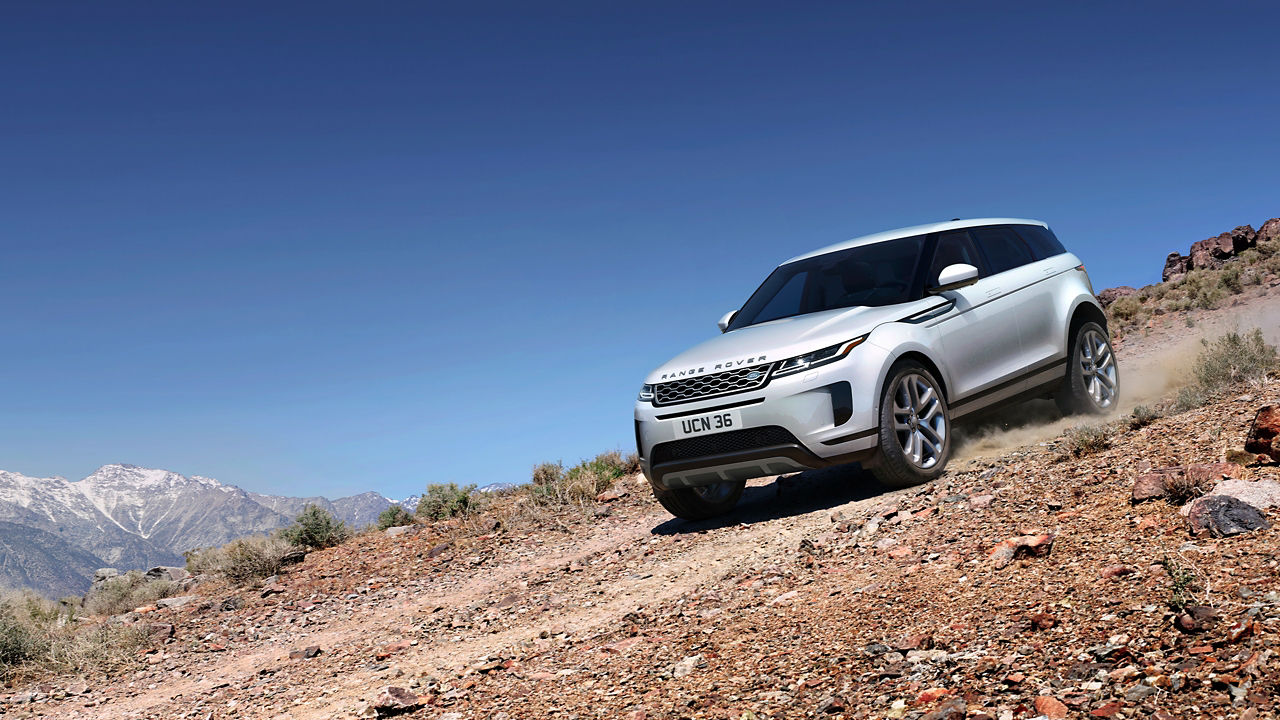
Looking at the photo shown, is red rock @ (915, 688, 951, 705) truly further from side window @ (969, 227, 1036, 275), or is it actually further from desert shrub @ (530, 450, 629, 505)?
desert shrub @ (530, 450, 629, 505)

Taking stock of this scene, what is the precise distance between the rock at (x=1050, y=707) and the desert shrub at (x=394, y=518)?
10.7 metres

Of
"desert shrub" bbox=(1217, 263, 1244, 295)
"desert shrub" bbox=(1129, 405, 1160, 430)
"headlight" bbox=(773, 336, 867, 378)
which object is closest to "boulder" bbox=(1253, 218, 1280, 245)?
"desert shrub" bbox=(1217, 263, 1244, 295)

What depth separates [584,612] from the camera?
575 centimetres

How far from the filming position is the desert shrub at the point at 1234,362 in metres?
7.68

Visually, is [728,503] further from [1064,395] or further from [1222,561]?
[1222,561]

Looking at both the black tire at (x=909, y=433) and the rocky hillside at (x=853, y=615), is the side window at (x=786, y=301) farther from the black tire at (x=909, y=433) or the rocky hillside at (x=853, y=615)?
the rocky hillside at (x=853, y=615)

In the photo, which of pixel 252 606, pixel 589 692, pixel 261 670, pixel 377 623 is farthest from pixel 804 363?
pixel 252 606

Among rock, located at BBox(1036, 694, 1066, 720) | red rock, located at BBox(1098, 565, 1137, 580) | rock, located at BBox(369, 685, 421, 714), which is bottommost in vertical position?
rock, located at BBox(369, 685, 421, 714)

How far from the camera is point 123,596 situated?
35.3 feet

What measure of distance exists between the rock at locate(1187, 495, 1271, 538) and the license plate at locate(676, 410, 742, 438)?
321 centimetres

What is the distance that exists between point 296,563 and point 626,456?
4.29m

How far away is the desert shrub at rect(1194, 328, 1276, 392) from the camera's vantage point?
7.68 meters

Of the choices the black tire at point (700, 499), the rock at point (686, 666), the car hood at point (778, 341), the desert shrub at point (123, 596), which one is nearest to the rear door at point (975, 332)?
the car hood at point (778, 341)

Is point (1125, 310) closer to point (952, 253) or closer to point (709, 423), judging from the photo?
point (952, 253)
